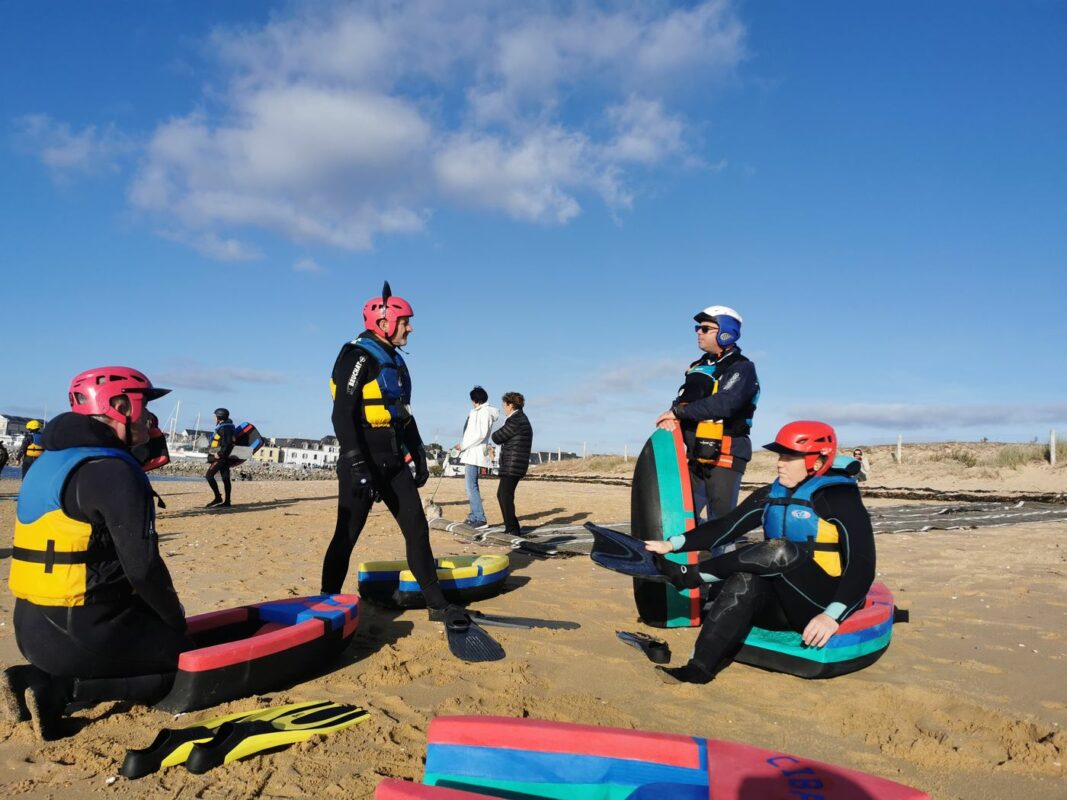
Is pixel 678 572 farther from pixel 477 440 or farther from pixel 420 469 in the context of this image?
pixel 477 440

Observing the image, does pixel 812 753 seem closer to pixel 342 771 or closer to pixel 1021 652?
pixel 342 771

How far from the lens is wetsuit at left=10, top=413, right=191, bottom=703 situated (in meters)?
3.16

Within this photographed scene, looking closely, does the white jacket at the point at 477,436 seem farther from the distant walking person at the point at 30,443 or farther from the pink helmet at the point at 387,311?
the distant walking person at the point at 30,443

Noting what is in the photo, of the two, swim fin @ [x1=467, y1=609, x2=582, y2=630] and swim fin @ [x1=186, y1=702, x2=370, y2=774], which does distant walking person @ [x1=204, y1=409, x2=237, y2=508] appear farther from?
swim fin @ [x1=186, y1=702, x2=370, y2=774]

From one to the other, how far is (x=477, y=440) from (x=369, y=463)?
19.5 ft

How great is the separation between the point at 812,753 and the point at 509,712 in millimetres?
1405

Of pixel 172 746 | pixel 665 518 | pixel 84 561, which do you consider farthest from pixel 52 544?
pixel 665 518

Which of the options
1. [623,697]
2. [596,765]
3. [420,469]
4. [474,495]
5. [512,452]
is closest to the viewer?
[596,765]

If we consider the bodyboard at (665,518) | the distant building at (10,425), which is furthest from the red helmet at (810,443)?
the distant building at (10,425)

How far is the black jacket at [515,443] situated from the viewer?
993 centimetres

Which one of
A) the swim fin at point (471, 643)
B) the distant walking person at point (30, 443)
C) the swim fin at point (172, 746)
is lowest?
the swim fin at point (471, 643)

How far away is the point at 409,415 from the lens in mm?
5594

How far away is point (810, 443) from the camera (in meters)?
4.14

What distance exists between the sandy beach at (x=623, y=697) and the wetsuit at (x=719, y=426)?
1118mm
